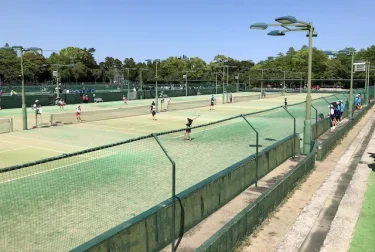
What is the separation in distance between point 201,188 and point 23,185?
663cm

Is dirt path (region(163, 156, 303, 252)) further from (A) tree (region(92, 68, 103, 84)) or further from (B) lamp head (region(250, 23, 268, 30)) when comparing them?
(A) tree (region(92, 68, 103, 84))

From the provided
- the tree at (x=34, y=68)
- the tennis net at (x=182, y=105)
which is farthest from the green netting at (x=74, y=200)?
the tree at (x=34, y=68)

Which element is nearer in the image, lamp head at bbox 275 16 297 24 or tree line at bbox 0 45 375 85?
lamp head at bbox 275 16 297 24

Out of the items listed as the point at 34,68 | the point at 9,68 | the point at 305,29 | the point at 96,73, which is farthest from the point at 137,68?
the point at 305,29

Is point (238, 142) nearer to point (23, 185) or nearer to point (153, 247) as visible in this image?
point (23, 185)

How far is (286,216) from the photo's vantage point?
31.8ft

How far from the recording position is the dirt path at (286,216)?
8.09 m

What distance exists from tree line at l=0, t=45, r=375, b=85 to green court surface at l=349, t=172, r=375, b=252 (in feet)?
274

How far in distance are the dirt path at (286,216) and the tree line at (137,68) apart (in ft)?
264

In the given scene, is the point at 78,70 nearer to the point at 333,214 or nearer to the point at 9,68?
the point at 9,68

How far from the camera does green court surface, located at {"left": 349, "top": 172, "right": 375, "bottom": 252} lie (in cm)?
795

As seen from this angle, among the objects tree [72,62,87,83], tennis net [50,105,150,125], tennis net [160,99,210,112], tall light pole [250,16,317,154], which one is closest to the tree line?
tree [72,62,87,83]

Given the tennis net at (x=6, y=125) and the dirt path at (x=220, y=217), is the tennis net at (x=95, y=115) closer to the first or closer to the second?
the tennis net at (x=6, y=125)

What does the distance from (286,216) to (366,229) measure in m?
1.88
